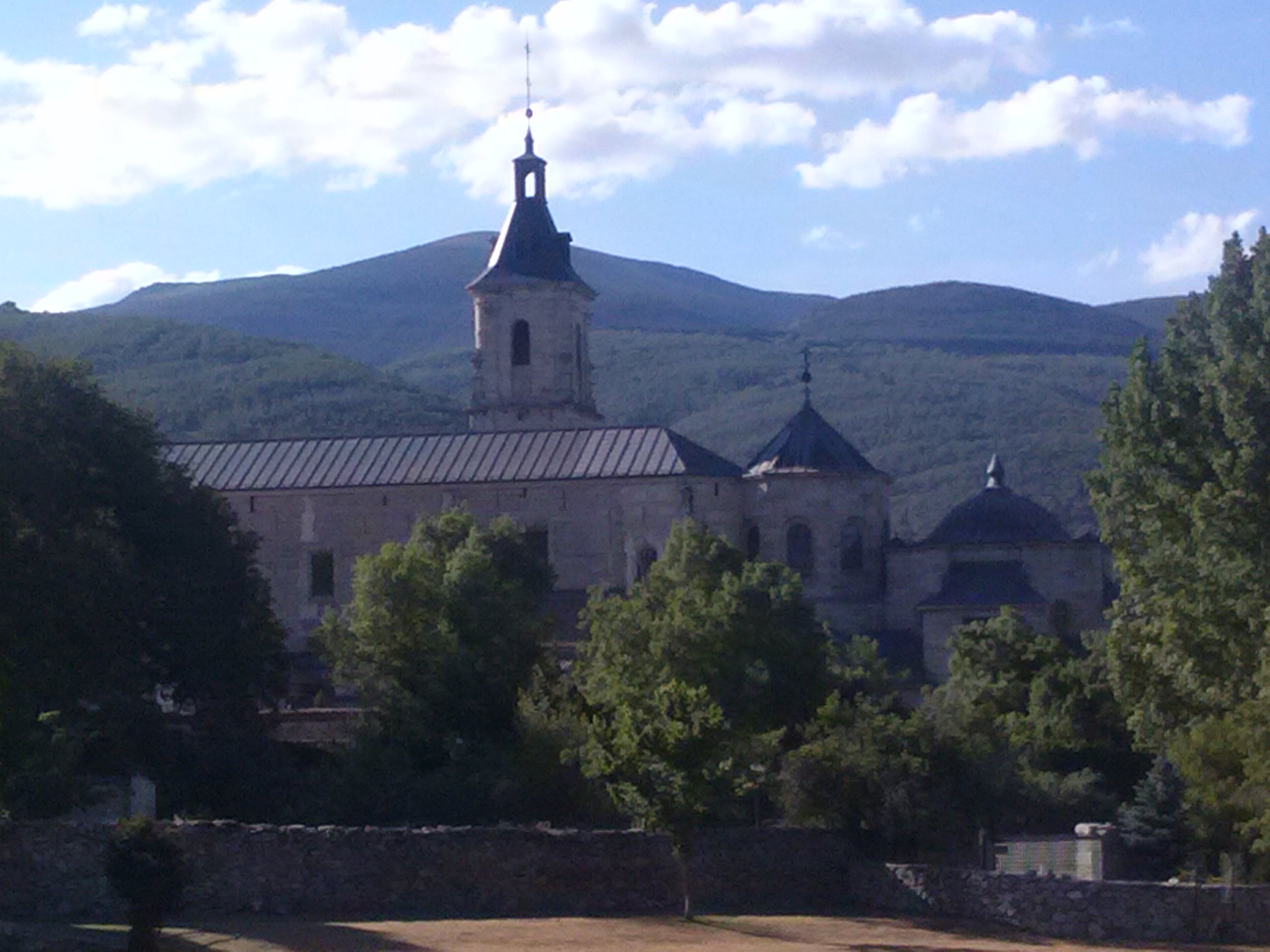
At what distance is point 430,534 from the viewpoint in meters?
48.2

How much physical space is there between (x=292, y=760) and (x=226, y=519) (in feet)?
19.7

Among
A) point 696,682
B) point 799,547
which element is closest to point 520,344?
point 799,547

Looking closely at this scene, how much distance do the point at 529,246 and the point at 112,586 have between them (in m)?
31.2

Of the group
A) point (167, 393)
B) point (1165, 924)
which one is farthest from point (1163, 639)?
point (167, 393)

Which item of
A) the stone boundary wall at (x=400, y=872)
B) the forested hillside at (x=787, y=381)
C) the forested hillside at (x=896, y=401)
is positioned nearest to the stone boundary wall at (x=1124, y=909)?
the stone boundary wall at (x=400, y=872)

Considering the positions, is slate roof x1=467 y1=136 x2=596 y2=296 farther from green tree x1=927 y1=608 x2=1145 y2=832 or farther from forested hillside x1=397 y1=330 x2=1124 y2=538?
forested hillside x1=397 y1=330 x2=1124 y2=538

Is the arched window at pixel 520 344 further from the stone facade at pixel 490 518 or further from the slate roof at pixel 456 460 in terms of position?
the stone facade at pixel 490 518

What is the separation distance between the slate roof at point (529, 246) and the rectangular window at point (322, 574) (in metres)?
10.3

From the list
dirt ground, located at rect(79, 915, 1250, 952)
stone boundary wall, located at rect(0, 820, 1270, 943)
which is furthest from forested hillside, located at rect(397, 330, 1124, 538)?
dirt ground, located at rect(79, 915, 1250, 952)

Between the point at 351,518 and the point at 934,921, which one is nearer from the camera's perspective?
the point at 934,921

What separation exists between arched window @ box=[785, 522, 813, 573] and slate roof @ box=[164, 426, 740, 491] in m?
2.20

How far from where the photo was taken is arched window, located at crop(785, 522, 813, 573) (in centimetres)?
5744

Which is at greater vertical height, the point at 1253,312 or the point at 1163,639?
the point at 1253,312

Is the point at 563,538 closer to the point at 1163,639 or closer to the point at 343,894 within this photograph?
the point at 1163,639
